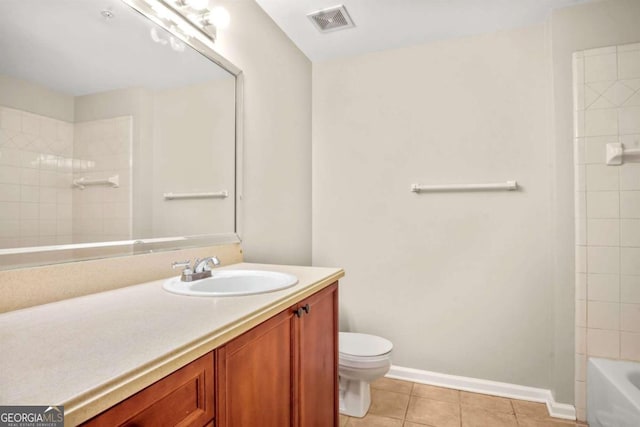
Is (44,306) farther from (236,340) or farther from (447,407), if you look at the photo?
(447,407)

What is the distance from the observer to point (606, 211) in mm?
1788

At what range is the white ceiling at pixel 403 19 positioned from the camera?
1.87m

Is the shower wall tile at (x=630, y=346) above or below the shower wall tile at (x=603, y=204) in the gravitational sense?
below

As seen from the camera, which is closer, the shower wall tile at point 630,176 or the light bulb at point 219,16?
the light bulb at point 219,16

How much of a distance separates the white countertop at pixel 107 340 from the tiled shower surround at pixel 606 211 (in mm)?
1726

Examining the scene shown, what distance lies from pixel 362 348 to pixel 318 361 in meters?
0.70

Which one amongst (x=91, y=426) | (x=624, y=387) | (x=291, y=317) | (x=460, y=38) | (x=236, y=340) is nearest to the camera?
(x=91, y=426)

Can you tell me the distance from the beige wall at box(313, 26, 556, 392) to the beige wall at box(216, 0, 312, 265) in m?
0.19

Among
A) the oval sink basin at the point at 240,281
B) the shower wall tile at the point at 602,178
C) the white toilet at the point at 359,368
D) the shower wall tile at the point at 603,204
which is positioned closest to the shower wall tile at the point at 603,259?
the shower wall tile at the point at 603,204

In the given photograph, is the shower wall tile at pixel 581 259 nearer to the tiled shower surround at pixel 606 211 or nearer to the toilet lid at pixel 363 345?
the tiled shower surround at pixel 606 211

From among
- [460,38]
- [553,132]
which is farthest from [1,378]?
[460,38]

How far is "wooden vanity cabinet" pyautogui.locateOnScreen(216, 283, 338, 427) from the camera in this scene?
0.81 meters

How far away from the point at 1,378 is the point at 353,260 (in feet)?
6.81

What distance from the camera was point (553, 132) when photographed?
1933 millimetres
